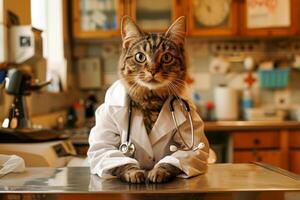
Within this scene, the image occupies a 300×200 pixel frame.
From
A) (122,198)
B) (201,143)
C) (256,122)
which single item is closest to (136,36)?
(201,143)

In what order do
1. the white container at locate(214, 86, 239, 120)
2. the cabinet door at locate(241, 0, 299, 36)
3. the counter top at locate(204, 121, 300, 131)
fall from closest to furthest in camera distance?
the counter top at locate(204, 121, 300, 131), the cabinet door at locate(241, 0, 299, 36), the white container at locate(214, 86, 239, 120)

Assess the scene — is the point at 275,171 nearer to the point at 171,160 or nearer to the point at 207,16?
the point at 171,160

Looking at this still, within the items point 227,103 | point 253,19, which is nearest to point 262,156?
point 227,103

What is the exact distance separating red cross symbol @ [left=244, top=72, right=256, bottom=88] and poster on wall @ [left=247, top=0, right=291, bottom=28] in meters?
0.43

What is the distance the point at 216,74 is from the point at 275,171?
92.3 inches

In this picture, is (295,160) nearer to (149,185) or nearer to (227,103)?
(227,103)

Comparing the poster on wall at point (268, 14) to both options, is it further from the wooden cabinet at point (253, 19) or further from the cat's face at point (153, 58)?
the cat's face at point (153, 58)

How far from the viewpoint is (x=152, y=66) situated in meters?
0.94

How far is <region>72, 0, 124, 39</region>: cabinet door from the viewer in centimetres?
302

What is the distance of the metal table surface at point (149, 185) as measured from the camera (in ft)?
2.41

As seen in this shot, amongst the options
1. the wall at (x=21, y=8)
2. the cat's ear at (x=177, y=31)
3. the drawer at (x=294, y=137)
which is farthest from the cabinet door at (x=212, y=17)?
the cat's ear at (x=177, y=31)

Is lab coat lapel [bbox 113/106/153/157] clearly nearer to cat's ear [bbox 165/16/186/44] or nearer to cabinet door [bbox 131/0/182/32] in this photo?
cat's ear [bbox 165/16/186/44]

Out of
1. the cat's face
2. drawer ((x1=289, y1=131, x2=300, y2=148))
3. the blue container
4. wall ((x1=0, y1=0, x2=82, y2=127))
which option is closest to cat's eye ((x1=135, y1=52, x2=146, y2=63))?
the cat's face

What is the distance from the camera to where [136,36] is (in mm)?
989
